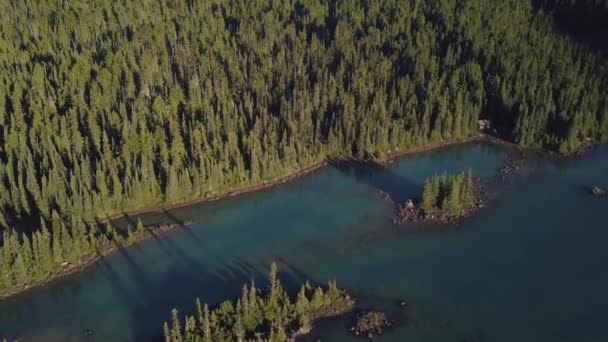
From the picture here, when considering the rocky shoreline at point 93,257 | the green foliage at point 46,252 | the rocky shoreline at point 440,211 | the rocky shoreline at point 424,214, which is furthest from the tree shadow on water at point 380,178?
the green foliage at point 46,252

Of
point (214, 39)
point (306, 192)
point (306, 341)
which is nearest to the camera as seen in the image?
point (306, 341)

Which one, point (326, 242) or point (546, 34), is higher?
point (546, 34)

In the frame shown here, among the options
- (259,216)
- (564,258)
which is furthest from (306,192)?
(564,258)

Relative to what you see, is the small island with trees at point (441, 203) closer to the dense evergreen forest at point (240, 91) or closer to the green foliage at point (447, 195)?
the green foliage at point (447, 195)

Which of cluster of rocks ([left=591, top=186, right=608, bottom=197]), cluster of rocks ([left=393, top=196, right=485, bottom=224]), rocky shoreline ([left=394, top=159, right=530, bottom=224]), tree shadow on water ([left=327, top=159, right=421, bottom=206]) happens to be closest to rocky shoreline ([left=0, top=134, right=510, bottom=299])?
tree shadow on water ([left=327, top=159, right=421, bottom=206])

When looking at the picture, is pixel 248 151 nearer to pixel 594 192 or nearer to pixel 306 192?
pixel 306 192

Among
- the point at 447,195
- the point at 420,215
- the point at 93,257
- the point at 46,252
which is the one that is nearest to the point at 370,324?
the point at 420,215
